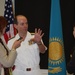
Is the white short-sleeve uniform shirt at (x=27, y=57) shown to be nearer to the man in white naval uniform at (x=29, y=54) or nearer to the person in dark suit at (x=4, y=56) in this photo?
the man in white naval uniform at (x=29, y=54)

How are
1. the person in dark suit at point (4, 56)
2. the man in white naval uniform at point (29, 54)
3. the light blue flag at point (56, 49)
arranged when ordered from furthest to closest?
the light blue flag at point (56, 49)
the man in white naval uniform at point (29, 54)
the person in dark suit at point (4, 56)

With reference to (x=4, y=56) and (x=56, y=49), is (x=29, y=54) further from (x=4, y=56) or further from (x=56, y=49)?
(x=56, y=49)

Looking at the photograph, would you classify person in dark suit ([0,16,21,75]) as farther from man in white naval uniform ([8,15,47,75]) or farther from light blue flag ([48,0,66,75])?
light blue flag ([48,0,66,75])

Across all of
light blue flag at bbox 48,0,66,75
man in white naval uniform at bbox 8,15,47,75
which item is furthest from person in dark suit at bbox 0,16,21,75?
light blue flag at bbox 48,0,66,75

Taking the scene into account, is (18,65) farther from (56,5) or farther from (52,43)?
(56,5)

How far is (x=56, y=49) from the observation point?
3479 mm

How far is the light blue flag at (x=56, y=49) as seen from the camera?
3480mm

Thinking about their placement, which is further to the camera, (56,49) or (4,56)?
(56,49)

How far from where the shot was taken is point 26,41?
8.66 ft

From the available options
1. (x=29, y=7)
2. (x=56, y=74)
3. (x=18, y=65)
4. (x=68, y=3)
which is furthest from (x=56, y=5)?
(x=18, y=65)

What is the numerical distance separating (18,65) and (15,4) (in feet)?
7.04

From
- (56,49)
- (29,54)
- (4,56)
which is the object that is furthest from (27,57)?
(56,49)

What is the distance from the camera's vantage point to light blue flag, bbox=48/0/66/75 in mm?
3480

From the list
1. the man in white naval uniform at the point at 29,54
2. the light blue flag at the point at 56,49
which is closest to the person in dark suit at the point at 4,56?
the man in white naval uniform at the point at 29,54
